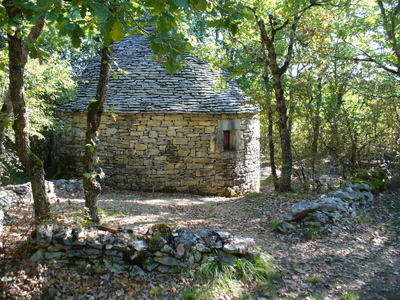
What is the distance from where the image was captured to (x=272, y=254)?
459 cm

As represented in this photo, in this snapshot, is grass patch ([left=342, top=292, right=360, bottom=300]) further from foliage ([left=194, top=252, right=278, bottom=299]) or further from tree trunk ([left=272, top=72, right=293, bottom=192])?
tree trunk ([left=272, top=72, right=293, bottom=192])

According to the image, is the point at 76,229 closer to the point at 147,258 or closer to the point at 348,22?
the point at 147,258

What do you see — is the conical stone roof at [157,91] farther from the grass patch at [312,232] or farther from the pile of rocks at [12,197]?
the grass patch at [312,232]

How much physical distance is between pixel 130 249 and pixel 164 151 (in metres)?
5.74

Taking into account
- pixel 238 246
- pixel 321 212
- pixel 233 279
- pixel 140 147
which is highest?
pixel 140 147

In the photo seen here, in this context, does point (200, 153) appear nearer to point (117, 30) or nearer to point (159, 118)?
point (159, 118)

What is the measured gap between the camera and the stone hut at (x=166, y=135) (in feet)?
30.7

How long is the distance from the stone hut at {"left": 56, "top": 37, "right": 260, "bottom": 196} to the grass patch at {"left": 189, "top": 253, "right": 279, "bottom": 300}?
565 centimetres

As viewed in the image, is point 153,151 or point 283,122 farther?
point 153,151

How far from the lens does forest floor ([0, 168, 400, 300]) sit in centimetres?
345

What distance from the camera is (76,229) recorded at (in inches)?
152

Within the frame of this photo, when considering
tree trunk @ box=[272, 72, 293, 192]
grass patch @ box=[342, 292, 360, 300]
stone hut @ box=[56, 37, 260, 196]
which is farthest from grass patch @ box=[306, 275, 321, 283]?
stone hut @ box=[56, 37, 260, 196]

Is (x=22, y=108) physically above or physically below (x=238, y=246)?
above

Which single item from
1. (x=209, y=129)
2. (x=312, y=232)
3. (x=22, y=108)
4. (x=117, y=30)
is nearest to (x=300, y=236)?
(x=312, y=232)
